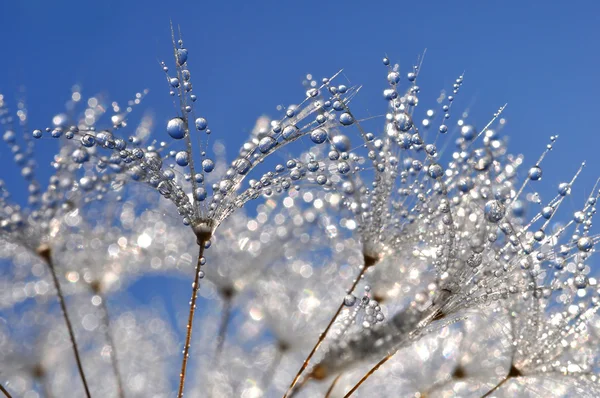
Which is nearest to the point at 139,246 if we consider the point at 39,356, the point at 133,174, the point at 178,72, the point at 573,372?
the point at 39,356

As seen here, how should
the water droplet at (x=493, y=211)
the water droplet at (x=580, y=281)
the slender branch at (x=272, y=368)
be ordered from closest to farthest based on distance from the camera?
the water droplet at (x=493, y=211) → the water droplet at (x=580, y=281) → the slender branch at (x=272, y=368)

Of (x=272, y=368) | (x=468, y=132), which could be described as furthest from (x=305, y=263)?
(x=468, y=132)

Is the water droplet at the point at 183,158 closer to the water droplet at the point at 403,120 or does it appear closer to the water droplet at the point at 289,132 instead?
the water droplet at the point at 289,132

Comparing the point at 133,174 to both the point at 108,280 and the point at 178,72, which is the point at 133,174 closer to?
the point at 178,72

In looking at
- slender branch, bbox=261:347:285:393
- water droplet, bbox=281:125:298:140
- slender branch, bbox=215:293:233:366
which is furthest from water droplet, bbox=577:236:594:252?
slender branch, bbox=261:347:285:393

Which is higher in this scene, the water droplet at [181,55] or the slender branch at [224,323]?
the water droplet at [181,55]

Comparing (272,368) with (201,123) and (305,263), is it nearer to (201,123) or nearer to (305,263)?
(305,263)

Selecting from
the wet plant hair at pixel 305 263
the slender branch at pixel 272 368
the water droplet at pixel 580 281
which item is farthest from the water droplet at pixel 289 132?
the slender branch at pixel 272 368
